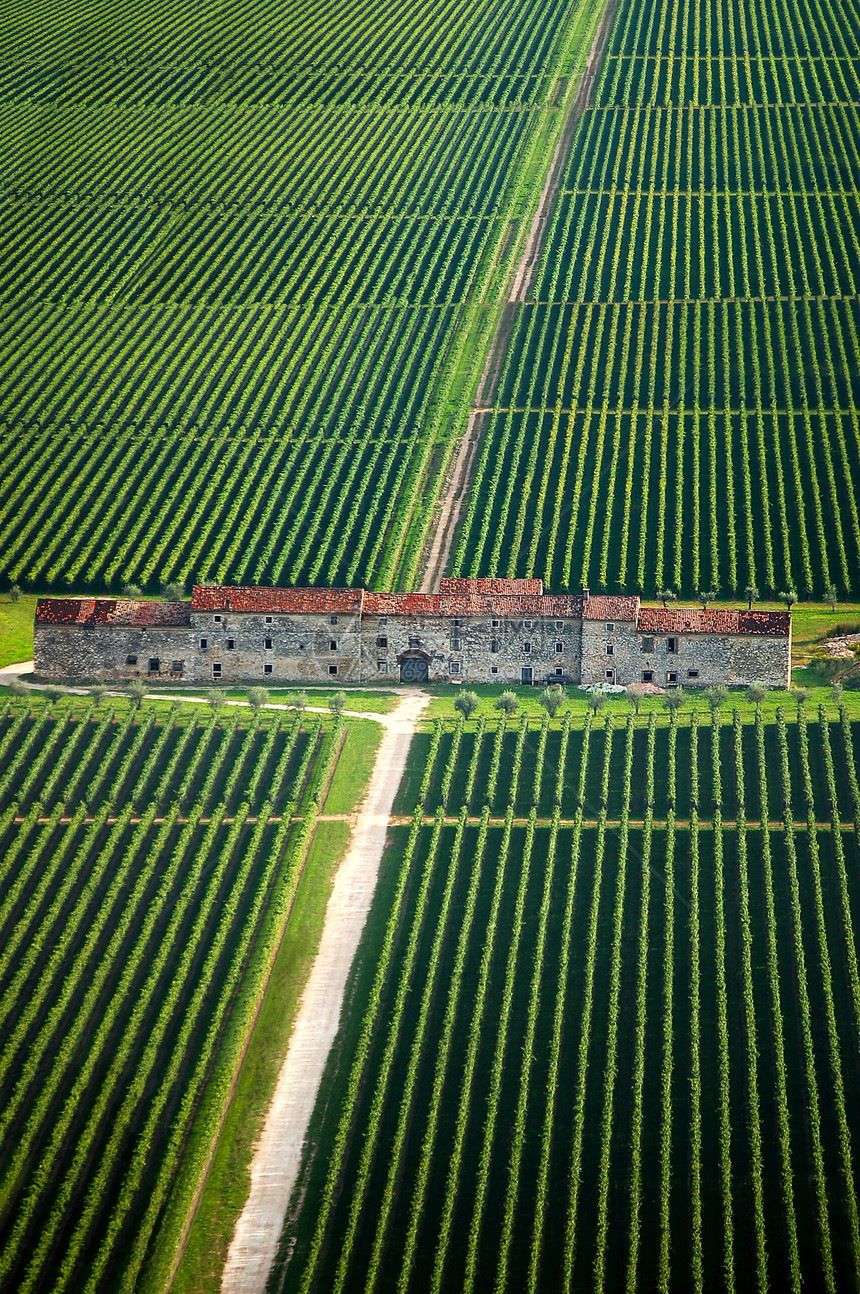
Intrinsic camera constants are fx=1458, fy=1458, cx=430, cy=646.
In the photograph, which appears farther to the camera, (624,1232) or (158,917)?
(158,917)

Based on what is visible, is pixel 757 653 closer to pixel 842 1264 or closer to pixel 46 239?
pixel 842 1264

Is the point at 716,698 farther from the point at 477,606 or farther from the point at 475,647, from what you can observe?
the point at 477,606

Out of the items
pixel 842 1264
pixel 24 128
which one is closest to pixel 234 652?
pixel 842 1264

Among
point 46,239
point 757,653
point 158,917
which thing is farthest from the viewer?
point 46,239

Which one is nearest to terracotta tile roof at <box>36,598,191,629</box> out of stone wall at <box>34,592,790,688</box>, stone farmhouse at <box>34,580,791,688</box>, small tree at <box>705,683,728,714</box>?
stone farmhouse at <box>34,580,791,688</box>

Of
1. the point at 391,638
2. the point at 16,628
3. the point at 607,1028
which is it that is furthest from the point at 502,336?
the point at 607,1028

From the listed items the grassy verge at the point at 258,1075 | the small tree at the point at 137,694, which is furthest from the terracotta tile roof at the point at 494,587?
the grassy verge at the point at 258,1075
